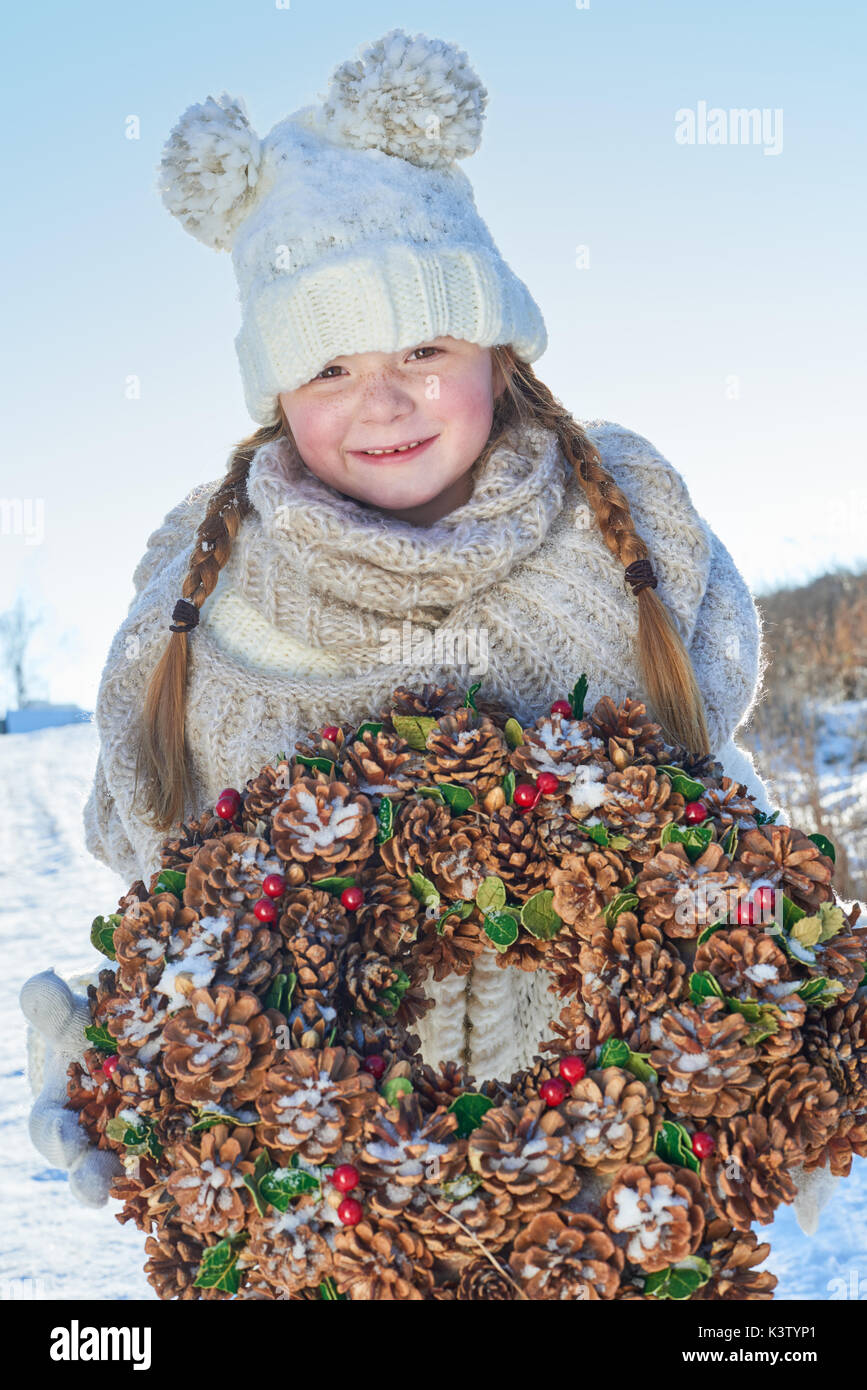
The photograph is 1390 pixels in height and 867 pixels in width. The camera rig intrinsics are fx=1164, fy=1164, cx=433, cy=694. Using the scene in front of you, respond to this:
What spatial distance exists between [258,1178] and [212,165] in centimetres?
132

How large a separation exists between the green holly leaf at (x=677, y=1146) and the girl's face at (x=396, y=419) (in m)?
0.93

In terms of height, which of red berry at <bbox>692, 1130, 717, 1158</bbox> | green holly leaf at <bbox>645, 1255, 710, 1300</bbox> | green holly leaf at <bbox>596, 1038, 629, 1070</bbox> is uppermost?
green holly leaf at <bbox>596, 1038, 629, 1070</bbox>

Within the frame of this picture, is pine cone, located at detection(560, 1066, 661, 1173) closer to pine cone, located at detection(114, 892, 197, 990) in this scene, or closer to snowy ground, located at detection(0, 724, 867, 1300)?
pine cone, located at detection(114, 892, 197, 990)

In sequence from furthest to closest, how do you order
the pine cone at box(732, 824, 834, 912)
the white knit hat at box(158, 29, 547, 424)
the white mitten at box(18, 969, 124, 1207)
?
the white knit hat at box(158, 29, 547, 424), the white mitten at box(18, 969, 124, 1207), the pine cone at box(732, 824, 834, 912)

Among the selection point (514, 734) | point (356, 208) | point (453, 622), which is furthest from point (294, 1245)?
point (356, 208)

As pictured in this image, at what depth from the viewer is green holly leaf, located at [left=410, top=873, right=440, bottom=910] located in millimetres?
1283

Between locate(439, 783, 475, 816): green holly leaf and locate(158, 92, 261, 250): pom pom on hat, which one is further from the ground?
locate(158, 92, 261, 250): pom pom on hat

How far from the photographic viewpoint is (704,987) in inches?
44.4

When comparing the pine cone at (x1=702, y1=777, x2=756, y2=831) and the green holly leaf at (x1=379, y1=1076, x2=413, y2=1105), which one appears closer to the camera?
the green holly leaf at (x1=379, y1=1076, x2=413, y2=1105)

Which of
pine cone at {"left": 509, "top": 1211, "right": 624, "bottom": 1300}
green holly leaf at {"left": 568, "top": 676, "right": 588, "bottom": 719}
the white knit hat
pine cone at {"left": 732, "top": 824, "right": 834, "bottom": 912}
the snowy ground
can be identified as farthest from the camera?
the snowy ground

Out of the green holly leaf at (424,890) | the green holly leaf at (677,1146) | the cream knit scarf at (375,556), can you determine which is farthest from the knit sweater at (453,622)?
the green holly leaf at (677,1146)

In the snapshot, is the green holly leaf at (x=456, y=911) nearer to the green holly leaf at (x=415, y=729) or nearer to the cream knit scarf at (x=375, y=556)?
the green holly leaf at (x=415, y=729)

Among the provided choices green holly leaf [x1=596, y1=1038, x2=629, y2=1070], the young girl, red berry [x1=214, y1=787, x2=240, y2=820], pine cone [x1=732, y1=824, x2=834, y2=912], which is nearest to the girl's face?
the young girl

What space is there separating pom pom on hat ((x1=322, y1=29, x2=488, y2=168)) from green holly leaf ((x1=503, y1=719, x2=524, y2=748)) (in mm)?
817
